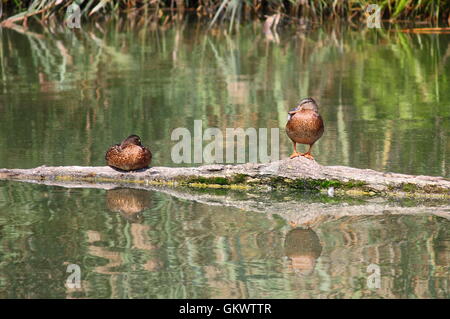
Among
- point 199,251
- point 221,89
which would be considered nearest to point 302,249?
point 199,251

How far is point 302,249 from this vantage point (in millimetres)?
5020

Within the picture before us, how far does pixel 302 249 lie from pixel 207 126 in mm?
3255

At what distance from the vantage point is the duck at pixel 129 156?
593cm

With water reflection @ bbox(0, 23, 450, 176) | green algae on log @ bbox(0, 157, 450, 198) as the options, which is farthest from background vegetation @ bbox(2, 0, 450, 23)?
green algae on log @ bbox(0, 157, 450, 198)

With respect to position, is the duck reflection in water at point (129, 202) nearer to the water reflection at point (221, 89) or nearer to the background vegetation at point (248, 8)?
the water reflection at point (221, 89)

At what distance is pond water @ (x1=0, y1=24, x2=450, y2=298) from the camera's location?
4.61 m

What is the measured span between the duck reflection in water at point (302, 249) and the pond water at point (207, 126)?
15mm

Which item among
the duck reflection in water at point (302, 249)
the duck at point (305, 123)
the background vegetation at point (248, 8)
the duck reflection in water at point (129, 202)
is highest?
the background vegetation at point (248, 8)

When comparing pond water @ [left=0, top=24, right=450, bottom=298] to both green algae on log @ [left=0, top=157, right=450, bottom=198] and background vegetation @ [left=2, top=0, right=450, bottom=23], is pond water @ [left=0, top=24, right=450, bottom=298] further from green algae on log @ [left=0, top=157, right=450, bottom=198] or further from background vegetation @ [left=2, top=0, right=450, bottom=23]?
background vegetation @ [left=2, top=0, right=450, bottom=23]

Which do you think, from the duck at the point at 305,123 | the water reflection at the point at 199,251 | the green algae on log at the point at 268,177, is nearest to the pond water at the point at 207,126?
the water reflection at the point at 199,251

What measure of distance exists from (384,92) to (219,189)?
4.19m

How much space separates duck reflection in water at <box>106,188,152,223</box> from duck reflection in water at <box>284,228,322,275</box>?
3.02 ft

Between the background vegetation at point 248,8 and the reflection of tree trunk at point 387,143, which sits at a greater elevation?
the background vegetation at point 248,8

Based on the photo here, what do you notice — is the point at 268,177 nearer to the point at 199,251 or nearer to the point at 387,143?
the point at 199,251
